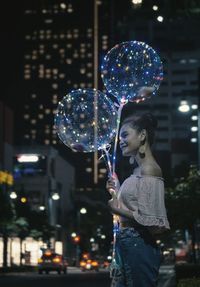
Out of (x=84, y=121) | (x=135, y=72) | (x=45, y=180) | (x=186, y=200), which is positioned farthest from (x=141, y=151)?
(x=45, y=180)

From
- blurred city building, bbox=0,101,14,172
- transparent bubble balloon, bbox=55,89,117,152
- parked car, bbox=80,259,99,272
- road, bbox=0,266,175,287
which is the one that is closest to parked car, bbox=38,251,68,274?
parked car, bbox=80,259,99,272

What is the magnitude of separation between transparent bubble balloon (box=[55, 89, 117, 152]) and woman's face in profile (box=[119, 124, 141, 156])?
1.63 meters

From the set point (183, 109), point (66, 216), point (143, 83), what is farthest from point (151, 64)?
point (66, 216)

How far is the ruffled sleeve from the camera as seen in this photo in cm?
520

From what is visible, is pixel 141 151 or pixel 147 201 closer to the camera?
pixel 147 201

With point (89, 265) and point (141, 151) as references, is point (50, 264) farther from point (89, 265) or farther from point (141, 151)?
point (141, 151)

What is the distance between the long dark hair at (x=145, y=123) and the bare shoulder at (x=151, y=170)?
247 millimetres

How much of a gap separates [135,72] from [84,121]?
2.38 ft

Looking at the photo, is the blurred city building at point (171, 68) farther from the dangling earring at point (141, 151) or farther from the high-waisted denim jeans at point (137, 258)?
the high-waisted denim jeans at point (137, 258)

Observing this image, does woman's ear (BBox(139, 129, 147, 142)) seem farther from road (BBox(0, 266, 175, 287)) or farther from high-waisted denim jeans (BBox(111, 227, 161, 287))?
road (BBox(0, 266, 175, 287))

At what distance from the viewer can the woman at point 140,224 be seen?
517 centimetres

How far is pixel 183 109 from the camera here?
108 ft

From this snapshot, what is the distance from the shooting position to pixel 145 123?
5508 mm

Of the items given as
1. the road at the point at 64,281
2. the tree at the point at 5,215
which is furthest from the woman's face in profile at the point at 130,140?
the tree at the point at 5,215
